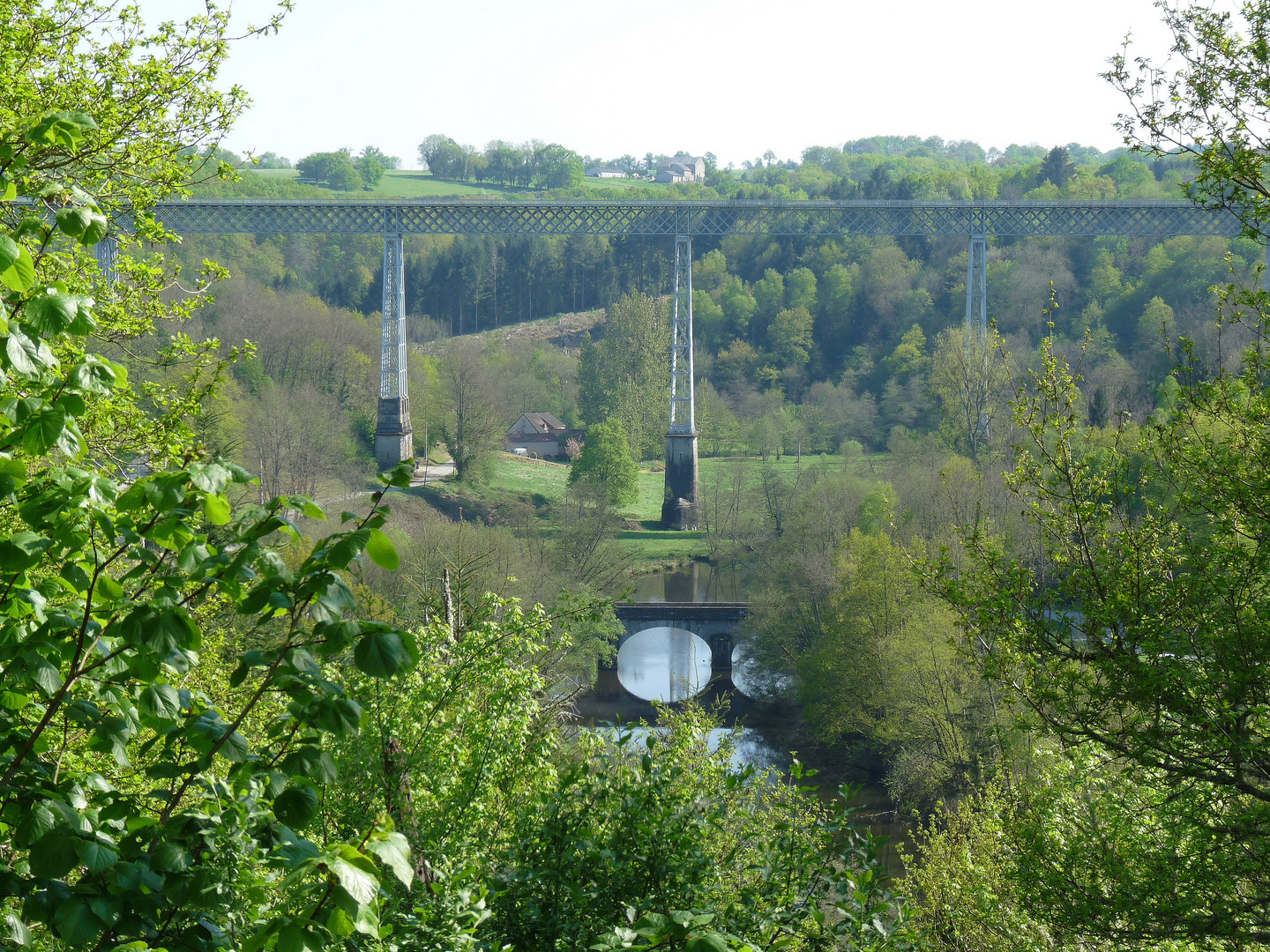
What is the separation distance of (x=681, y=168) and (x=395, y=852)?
134007mm

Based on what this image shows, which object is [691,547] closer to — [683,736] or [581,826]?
[683,736]

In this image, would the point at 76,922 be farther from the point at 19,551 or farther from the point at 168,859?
the point at 19,551

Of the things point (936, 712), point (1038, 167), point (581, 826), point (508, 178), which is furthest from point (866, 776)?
point (508, 178)

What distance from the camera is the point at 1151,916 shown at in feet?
20.8

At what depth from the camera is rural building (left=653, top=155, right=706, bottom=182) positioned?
12912 centimetres

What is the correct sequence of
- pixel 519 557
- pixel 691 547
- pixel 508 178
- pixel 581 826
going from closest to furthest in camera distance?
pixel 581 826 → pixel 519 557 → pixel 691 547 → pixel 508 178

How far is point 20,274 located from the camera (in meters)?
2.63

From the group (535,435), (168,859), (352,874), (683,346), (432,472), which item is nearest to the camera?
(352,874)

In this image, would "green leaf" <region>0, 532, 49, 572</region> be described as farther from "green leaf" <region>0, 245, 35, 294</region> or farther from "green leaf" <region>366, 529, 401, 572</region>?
"green leaf" <region>366, 529, 401, 572</region>

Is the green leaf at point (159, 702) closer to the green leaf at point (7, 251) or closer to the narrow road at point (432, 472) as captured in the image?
the green leaf at point (7, 251)

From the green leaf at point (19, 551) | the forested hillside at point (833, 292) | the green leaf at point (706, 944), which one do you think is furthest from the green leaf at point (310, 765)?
the forested hillside at point (833, 292)

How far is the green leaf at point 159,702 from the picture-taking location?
266 centimetres

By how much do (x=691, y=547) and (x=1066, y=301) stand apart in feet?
101

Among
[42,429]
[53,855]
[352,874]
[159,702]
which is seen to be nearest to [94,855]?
[53,855]
